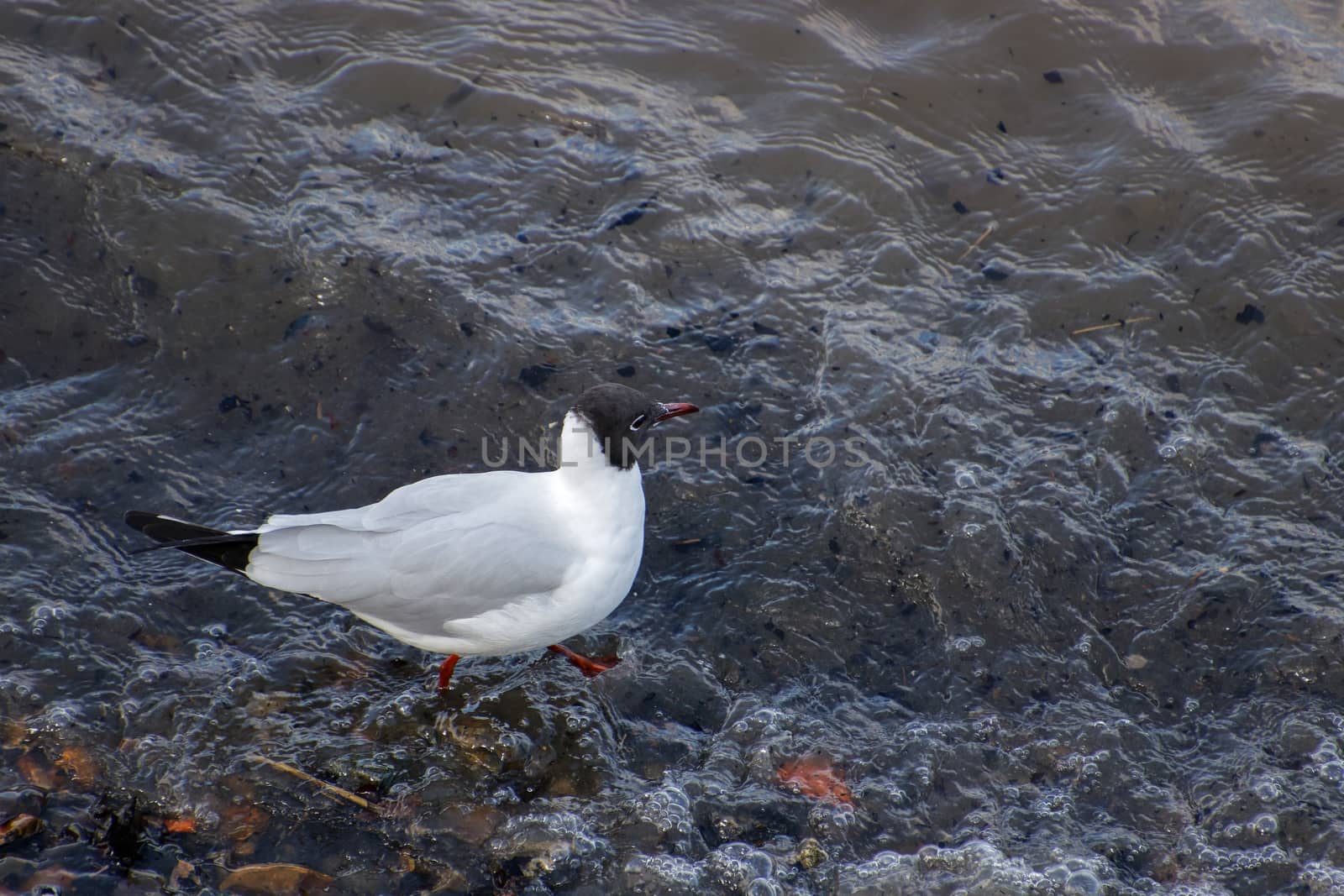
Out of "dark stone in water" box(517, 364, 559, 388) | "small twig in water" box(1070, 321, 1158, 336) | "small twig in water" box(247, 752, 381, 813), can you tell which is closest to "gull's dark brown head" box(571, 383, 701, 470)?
"dark stone in water" box(517, 364, 559, 388)

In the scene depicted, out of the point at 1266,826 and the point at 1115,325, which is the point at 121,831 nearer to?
the point at 1266,826

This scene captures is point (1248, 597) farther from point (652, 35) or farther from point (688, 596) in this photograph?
point (652, 35)

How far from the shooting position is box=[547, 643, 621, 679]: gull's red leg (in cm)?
466

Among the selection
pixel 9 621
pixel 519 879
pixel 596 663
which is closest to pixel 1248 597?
pixel 596 663

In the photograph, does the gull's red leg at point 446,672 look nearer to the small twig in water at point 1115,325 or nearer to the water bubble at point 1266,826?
the water bubble at point 1266,826

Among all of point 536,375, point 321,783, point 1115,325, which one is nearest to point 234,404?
point 536,375

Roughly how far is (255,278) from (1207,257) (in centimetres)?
463

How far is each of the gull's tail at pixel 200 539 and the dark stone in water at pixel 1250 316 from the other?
177 inches

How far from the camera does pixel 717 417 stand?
5367 mm

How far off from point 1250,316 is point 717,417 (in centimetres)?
258

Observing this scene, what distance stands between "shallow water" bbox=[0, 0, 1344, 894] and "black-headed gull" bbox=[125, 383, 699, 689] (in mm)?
438

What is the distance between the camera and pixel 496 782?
4246 mm

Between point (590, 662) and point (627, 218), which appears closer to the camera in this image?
point (590, 662)

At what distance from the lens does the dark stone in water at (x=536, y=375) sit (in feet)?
17.8
